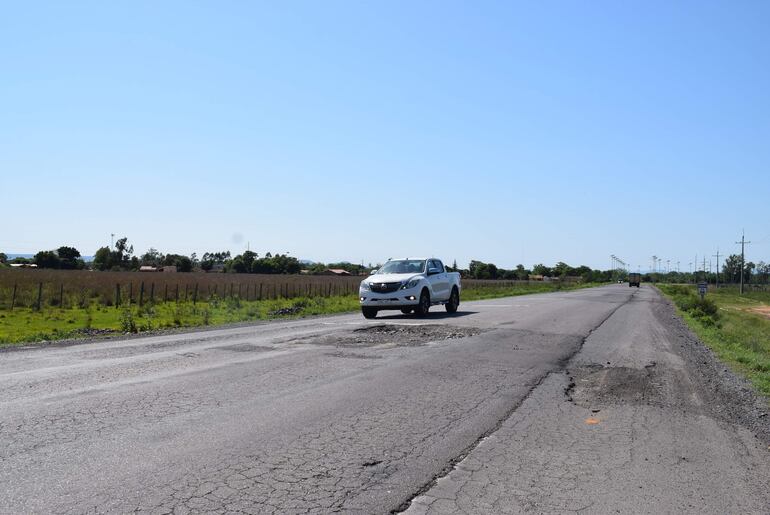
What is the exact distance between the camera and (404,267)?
22.2 m

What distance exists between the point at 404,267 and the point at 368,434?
16.2 m

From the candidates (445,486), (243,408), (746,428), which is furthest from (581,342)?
(445,486)

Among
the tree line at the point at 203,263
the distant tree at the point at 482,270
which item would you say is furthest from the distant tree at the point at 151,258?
the distant tree at the point at 482,270

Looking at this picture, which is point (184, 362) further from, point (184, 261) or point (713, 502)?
point (184, 261)

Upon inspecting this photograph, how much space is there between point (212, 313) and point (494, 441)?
20.8 meters

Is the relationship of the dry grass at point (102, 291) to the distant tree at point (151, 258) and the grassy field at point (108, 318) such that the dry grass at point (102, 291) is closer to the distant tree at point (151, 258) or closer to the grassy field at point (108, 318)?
the grassy field at point (108, 318)

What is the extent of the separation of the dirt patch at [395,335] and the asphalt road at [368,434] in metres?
1.59

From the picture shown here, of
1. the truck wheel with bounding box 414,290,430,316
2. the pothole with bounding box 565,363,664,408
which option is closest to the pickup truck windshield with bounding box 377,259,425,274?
the truck wheel with bounding box 414,290,430,316

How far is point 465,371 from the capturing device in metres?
9.99

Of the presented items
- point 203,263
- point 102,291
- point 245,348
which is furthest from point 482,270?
point 245,348

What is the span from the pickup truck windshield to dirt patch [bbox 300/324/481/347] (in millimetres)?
4882

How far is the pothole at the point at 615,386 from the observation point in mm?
8383

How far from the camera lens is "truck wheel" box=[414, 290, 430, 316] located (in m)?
21.0

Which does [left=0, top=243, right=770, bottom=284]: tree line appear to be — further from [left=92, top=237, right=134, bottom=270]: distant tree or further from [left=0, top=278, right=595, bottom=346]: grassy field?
[left=0, top=278, right=595, bottom=346]: grassy field
